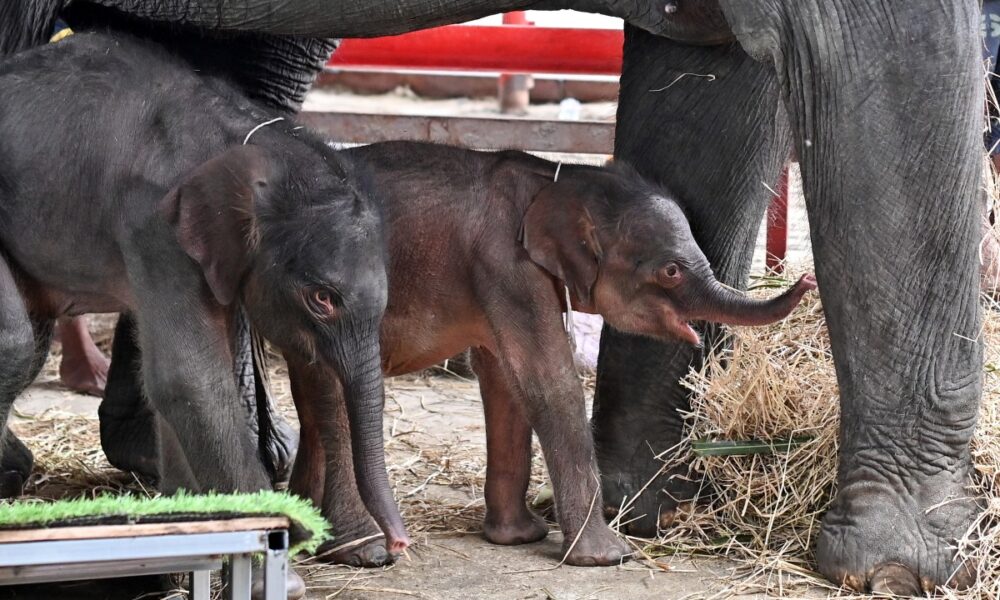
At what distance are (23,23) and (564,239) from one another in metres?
1.44

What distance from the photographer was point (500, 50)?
7719mm

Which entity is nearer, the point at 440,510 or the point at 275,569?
the point at 275,569

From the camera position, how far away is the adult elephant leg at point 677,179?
3.85 m

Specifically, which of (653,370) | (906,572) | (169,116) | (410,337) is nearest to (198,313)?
(169,116)

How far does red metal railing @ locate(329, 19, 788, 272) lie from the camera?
24.8 ft

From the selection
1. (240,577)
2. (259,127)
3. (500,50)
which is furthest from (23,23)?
(500,50)

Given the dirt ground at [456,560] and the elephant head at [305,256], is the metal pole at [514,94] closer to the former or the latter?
the dirt ground at [456,560]

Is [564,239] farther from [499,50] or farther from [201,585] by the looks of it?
[499,50]

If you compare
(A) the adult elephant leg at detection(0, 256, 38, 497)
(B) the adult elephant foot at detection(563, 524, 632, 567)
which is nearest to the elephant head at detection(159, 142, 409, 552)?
(A) the adult elephant leg at detection(0, 256, 38, 497)

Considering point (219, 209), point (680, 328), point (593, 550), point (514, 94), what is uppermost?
point (219, 209)

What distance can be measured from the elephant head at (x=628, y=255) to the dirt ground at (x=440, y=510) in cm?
58

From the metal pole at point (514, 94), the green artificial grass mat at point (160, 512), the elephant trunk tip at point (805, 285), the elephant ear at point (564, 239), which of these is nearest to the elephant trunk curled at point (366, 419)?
the green artificial grass mat at point (160, 512)

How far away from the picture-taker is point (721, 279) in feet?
12.9

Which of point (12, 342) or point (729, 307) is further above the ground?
point (729, 307)
